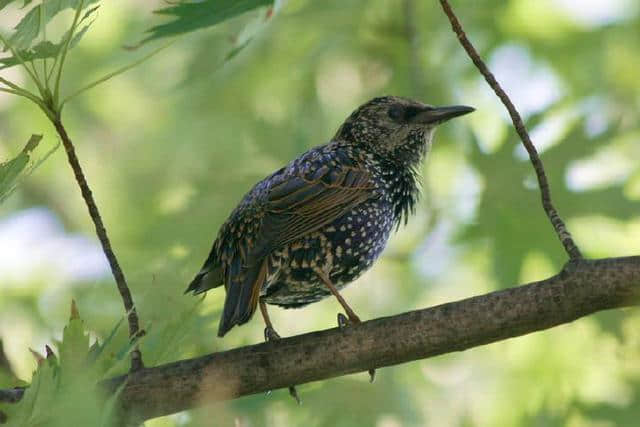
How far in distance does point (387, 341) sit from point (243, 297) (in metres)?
0.81

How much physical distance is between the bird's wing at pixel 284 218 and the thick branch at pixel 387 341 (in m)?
0.41

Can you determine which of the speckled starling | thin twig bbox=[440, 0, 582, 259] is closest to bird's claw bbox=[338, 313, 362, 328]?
the speckled starling

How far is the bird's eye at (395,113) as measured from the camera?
477 cm

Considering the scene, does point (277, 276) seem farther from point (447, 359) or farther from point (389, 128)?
point (447, 359)

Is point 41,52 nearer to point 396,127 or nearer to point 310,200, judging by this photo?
point 310,200

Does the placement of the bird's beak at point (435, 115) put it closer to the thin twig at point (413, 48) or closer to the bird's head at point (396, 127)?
the bird's head at point (396, 127)

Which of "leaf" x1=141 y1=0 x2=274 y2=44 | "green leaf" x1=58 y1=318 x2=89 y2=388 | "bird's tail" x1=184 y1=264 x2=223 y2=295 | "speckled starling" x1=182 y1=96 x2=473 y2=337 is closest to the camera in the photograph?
"green leaf" x1=58 y1=318 x2=89 y2=388

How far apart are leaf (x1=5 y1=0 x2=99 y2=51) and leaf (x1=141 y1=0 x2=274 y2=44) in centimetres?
29

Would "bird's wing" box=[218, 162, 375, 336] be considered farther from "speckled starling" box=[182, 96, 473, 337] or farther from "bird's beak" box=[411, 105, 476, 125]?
"bird's beak" box=[411, 105, 476, 125]

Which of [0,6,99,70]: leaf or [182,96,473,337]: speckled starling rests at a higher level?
[182,96,473,337]: speckled starling

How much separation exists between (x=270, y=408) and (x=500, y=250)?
4.56 feet

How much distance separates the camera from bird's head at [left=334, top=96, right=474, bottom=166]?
15.2ft

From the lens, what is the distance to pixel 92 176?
6.86m

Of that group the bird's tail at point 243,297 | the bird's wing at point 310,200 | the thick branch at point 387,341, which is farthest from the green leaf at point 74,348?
the bird's wing at point 310,200
